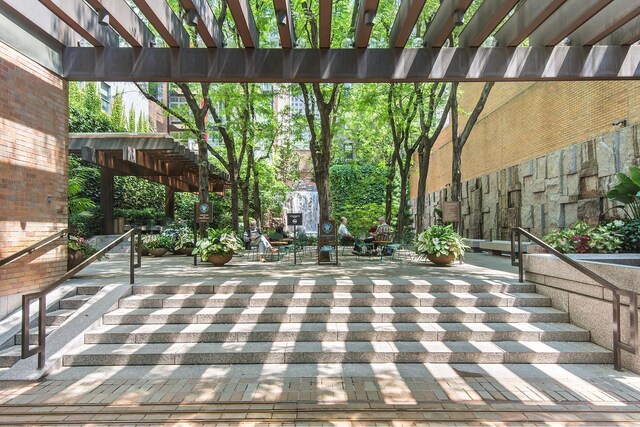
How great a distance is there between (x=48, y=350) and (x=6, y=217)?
208 centimetres

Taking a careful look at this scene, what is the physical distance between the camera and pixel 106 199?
18.0m

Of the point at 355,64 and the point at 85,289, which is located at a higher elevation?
the point at 355,64

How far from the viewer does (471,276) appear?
25.8 feet

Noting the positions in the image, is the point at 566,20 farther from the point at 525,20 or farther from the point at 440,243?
the point at 440,243

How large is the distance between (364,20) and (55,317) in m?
6.18

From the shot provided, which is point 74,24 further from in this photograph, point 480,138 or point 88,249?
point 480,138

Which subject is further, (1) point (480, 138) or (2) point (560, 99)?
(1) point (480, 138)

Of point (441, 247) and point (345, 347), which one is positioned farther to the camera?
point (441, 247)

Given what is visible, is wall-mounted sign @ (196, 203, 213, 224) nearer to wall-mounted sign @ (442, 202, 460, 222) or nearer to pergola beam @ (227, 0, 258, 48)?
pergola beam @ (227, 0, 258, 48)

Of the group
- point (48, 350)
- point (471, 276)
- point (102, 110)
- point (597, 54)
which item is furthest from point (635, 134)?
point (102, 110)

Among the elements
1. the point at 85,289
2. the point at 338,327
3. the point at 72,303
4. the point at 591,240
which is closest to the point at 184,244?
the point at 85,289

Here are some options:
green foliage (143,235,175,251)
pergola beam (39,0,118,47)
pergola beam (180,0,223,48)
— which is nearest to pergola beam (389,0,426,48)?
pergola beam (180,0,223,48)

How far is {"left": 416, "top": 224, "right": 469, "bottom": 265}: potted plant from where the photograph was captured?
994 cm

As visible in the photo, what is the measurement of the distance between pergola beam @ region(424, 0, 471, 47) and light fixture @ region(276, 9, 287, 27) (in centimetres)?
228
